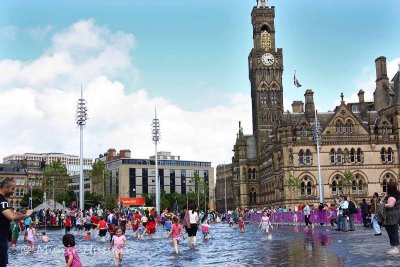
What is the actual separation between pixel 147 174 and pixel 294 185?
89.9 metres

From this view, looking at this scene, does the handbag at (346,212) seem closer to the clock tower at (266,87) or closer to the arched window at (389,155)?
the arched window at (389,155)

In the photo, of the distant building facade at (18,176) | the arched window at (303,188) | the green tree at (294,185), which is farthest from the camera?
the distant building facade at (18,176)

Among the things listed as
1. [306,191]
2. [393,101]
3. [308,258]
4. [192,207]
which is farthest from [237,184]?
[308,258]

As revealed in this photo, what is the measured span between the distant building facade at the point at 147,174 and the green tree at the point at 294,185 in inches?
3053

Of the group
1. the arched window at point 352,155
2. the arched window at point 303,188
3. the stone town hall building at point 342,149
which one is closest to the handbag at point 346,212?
the stone town hall building at point 342,149

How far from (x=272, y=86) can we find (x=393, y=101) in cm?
2929

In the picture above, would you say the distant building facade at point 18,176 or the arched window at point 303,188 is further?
the distant building facade at point 18,176

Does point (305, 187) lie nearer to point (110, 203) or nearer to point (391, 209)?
point (110, 203)

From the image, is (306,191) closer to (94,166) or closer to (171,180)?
(94,166)

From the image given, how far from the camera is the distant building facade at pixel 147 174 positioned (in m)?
158

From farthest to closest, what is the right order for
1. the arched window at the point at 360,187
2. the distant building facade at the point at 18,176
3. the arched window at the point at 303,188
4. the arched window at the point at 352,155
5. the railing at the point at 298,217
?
the distant building facade at the point at 18,176, the arched window at the point at 352,155, the arched window at the point at 303,188, the arched window at the point at 360,187, the railing at the point at 298,217

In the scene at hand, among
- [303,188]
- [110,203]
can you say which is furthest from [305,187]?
[110,203]

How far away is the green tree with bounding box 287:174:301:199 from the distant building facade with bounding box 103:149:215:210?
7753 centimetres

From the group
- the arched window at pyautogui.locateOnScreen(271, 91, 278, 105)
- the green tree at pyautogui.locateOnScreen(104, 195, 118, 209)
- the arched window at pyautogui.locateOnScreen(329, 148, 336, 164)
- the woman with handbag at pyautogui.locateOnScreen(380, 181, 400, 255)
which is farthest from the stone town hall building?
the woman with handbag at pyautogui.locateOnScreen(380, 181, 400, 255)
